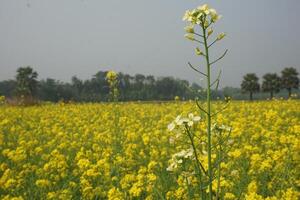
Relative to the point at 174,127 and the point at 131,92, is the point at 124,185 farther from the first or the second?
the point at 131,92

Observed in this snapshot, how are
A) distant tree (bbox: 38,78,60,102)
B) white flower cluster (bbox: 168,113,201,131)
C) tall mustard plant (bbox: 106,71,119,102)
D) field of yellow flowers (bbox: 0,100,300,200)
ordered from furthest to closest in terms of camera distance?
distant tree (bbox: 38,78,60,102)
tall mustard plant (bbox: 106,71,119,102)
field of yellow flowers (bbox: 0,100,300,200)
white flower cluster (bbox: 168,113,201,131)

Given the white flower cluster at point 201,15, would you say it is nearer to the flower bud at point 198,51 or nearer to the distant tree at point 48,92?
the flower bud at point 198,51

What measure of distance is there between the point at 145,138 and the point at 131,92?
2177 inches

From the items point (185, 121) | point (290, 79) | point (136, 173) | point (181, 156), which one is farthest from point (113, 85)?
point (290, 79)

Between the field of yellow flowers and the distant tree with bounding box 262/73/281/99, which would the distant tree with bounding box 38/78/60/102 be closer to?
Result: the distant tree with bounding box 262/73/281/99

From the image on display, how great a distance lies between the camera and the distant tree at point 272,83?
2288 inches

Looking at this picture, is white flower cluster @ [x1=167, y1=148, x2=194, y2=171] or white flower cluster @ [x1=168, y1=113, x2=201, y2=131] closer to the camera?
white flower cluster @ [x1=168, y1=113, x2=201, y2=131]

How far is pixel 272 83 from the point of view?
2298 inches

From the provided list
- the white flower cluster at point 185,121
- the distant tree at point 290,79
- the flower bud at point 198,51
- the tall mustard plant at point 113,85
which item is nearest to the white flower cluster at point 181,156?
the white flower cluster at point 185,121

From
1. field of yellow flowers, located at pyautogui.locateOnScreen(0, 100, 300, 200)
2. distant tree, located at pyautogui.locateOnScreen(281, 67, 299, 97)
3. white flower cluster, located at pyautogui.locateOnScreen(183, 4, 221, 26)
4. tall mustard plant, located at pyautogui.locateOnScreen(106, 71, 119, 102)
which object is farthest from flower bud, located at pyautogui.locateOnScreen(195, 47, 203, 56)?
distant tree, located at pyautogui.locateOnScreen(281, 67, 299, 97)

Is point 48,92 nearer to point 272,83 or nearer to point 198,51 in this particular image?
point 272,83

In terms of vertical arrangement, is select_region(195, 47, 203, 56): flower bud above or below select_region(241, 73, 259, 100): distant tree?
below

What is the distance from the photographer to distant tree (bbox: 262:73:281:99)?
58106mm

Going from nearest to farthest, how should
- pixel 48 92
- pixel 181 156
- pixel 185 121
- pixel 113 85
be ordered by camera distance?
pixel 185 121 < pixel 181 156 < pixel 113 85 < pixel 48 92
